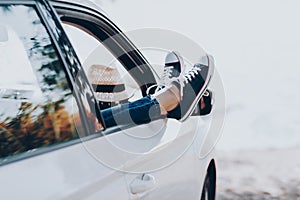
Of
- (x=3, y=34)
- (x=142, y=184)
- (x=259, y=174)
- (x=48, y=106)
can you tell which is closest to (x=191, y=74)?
(x=142, y=184)

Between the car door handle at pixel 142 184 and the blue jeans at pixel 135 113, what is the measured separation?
0.94 ft

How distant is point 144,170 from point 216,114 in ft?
5.07

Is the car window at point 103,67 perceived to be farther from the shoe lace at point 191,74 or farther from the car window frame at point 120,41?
the shoe lace at point 191,74

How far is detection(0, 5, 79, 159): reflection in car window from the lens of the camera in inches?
83.5

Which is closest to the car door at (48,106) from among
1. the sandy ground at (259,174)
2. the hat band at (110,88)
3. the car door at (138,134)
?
the car door at (138,134)

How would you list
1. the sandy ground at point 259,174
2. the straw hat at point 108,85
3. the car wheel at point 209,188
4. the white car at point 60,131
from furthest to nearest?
the sandy ground at point 259,174, the car wheel at point 209,188, the straw hat at point 108,85, the white car at point 60,131

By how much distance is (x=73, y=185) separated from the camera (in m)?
1.90

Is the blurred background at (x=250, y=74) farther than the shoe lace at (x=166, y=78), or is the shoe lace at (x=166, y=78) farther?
the blurred background at (x=250, y=74)

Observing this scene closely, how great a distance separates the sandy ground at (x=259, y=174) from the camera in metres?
5.69

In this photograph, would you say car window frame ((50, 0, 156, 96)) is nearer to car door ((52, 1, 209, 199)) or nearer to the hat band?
car door ((52, 1, 209, 199))

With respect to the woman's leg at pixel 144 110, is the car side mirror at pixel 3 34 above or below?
above

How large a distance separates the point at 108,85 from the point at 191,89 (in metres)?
0.47

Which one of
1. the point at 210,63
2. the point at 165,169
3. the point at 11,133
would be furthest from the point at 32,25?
the point at 210,63

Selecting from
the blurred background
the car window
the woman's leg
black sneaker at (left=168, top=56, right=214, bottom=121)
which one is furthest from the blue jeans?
the blurred background
